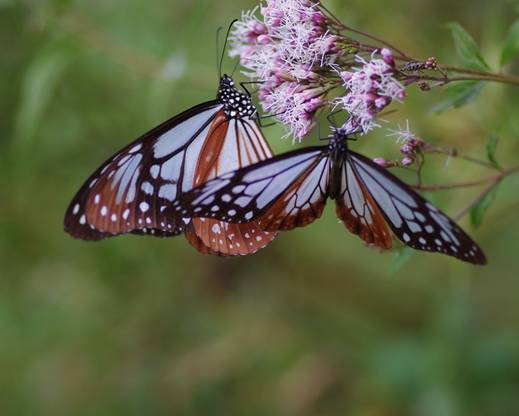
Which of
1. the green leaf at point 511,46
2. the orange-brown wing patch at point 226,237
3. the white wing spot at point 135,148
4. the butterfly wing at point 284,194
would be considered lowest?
the butterfly wing at point 284,194

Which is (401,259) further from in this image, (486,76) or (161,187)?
(161,187)

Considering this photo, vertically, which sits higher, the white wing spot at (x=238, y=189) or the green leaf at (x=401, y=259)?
the white wing spot at (x=238, y=189)

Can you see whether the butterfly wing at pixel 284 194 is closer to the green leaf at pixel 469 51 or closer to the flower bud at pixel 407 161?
the flower bud at pixel 407 161

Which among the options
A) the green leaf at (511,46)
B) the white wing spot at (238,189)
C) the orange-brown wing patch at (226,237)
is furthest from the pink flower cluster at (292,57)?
the green leaf at (511,46)

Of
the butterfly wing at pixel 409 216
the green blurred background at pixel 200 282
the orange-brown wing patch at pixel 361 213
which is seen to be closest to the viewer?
the butterfly wing at pixel 409 216

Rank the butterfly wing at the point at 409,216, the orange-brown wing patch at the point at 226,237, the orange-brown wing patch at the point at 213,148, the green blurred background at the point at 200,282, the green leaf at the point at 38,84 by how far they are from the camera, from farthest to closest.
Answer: the green blurred background at the point at 200,282 < the green leaf at the point at 38,84 < the orange-brown wing patch at the point at 213,148 < the orange-brown wing patch at the point at 226,237 < the butterfly wing at the point at 409,216

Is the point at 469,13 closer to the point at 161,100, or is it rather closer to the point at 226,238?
the point at 161,100

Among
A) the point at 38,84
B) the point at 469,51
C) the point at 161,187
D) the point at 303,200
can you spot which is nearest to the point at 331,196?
the point at 303,200

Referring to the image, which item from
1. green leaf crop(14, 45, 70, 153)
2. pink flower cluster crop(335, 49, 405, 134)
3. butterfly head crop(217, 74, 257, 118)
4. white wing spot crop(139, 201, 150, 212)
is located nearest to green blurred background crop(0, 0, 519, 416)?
green leaf crop(14, 45, 70, 153)
